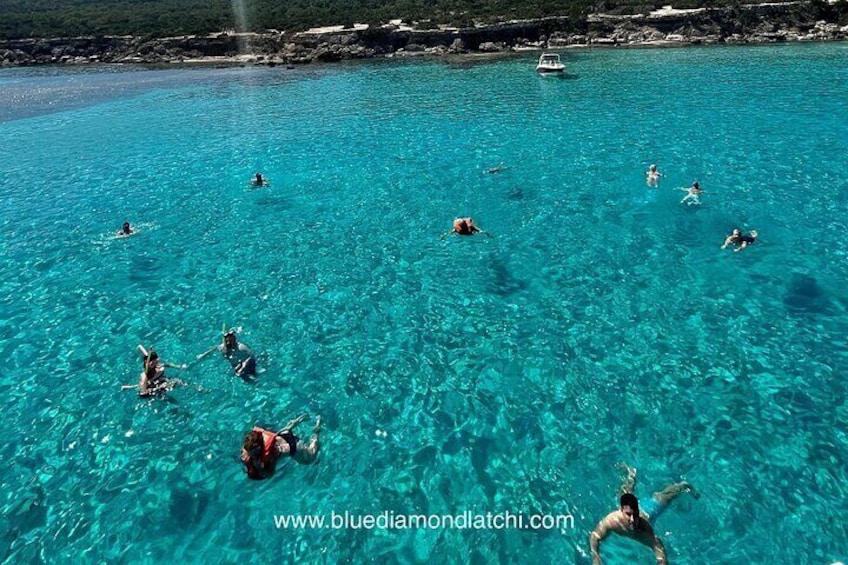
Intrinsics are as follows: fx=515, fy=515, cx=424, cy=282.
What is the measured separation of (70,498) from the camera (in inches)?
359

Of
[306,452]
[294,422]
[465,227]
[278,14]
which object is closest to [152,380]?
[294,422]

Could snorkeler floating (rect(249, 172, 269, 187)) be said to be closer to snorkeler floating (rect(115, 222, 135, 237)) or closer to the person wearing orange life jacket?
snorkeler floating (rect(115, 222, 135, 237))

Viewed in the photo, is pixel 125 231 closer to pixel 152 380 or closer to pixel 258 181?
pixel 258 181

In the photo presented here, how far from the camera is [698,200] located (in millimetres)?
19875

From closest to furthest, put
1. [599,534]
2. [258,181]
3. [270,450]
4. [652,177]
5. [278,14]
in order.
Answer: [599,534]
[270,450]
[652,177]
[258,181]
[278,14]

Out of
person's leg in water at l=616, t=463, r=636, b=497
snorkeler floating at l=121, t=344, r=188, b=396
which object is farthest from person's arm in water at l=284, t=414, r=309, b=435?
person's leg in water at l=616, t=463, r=636, b=497

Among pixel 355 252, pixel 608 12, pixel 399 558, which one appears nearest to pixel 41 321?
pixel 355 252

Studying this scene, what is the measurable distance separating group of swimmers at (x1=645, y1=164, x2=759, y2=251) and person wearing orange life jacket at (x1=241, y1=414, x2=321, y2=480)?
14.2 meters

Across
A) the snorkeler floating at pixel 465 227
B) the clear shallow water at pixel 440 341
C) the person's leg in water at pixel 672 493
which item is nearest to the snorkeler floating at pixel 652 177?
the clear shallow water at pixel 440 341

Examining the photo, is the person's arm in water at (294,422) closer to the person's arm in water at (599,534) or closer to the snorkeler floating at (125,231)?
the person's arm in water at (599,534)

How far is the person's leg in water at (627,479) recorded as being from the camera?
8.67 m

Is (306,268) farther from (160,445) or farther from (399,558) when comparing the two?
(399,558)

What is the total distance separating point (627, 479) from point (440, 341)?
17.8ft

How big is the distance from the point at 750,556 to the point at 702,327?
20.3ft
